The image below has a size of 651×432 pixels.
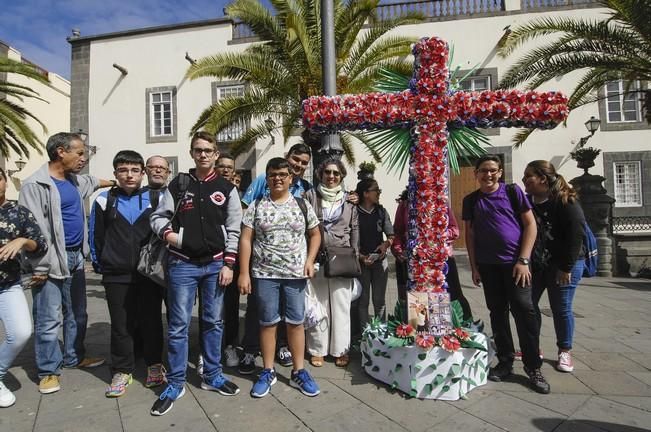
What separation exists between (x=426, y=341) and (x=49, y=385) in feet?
9.75

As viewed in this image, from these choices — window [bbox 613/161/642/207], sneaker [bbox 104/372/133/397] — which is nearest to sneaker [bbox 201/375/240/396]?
sneaker [bbox 104/372/133/397]

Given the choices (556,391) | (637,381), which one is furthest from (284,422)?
(637,381)

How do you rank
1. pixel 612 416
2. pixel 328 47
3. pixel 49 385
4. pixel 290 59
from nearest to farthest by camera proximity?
pixel 612 416 → pixel 49 385 → pixel 328 47 → pixel 290 59

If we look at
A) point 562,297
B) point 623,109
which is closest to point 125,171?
point 562,297

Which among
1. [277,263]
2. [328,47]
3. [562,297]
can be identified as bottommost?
[562,297]

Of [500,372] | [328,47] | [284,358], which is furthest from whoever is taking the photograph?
[328,47]

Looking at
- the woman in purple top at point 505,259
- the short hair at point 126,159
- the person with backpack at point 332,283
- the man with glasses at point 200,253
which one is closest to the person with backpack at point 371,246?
the person with backpack at point 332,283

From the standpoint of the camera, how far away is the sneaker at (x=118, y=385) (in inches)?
120

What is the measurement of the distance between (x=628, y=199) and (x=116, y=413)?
593 inches

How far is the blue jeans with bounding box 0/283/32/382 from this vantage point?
2865 millimetres

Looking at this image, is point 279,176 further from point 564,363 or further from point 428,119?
point 564,363

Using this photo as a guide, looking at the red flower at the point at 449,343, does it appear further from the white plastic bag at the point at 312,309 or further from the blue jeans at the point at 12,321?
the blue jeans at the point at 12,321

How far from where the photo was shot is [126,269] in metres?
3.21

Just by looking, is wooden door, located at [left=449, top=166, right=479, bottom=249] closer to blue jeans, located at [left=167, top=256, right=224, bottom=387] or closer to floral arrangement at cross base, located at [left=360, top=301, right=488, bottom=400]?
floral arrangement at cross base, located at [left=360, top=301, right=488, bottom=400]
